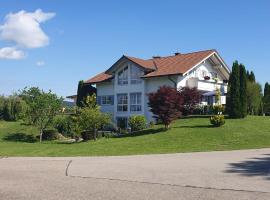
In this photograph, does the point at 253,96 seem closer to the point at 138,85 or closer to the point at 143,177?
the point at 138,85

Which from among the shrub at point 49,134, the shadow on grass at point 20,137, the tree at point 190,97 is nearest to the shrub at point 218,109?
the tree at point 190,97

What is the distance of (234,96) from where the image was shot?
33719 millimetres

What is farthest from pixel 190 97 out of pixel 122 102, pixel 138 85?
pixel 122 102

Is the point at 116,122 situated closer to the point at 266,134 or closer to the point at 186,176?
the point at 266,134

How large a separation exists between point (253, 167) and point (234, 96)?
20.2 m

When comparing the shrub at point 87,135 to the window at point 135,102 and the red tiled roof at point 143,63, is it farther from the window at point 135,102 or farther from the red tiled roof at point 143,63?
the red tiled roof at point 143,63

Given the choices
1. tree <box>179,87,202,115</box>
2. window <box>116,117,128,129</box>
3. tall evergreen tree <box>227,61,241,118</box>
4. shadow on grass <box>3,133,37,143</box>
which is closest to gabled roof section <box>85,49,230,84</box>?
tree <box>179,87,202,115</box>

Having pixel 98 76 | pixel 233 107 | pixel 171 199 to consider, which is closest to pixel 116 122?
pixel 98 76

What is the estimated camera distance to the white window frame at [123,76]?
43.0 m

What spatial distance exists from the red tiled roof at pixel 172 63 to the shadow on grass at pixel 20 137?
36.9ft

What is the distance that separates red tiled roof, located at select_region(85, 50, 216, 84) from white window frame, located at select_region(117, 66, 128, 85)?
181cm

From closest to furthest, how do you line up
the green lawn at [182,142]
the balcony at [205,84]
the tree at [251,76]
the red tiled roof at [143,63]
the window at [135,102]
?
the green lawn at [182,142]
the balcony at [205,84]
the red tiled roof at [143,63]
the window at [135,102]
the tree at [251,76]

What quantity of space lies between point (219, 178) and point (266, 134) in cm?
1488

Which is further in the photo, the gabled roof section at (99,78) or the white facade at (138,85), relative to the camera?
the gabled roof section at (99,78)
